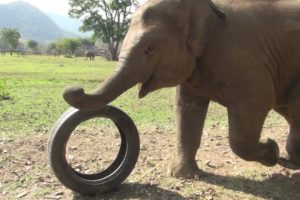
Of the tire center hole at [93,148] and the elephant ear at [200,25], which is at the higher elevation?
the elephant ear at [200,25]

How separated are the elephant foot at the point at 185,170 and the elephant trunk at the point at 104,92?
1585 mm

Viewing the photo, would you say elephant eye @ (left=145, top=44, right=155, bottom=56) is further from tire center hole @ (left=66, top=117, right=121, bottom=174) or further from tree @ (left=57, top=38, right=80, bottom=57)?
tree @ (left=57, top=38, right=80, bottom=57)

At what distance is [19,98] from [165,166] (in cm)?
847

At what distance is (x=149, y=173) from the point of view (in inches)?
243

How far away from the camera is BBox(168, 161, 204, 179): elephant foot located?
19.9 feet

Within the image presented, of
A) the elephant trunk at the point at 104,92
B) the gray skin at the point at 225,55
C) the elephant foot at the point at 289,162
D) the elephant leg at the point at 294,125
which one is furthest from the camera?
the elephant foot at the point at 289,162

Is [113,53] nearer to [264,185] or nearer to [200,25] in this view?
[264,185]

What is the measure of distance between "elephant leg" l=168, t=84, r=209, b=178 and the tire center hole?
3.26 ft

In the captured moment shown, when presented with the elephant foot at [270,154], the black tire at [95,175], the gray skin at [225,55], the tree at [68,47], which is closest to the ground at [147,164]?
the black tire at [95,175]

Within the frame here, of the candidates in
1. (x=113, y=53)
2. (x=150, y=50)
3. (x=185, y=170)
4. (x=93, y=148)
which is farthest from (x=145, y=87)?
(x=113, y=53)

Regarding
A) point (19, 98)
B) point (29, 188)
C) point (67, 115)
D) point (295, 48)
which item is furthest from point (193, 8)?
point (19, 98)

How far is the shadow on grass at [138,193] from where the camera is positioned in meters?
5.37

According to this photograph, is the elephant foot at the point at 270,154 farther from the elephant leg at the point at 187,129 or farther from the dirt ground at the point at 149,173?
the elephant leg at the point at 187,129

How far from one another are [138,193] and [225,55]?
179 centimetres
